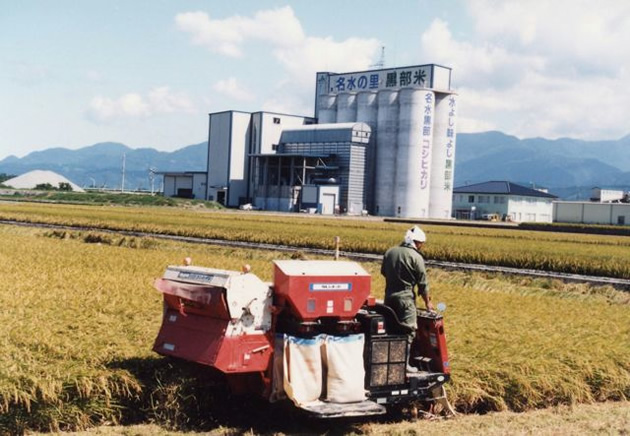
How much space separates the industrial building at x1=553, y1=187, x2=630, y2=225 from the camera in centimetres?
8931

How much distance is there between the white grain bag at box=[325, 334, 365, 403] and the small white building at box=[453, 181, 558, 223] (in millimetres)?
94980

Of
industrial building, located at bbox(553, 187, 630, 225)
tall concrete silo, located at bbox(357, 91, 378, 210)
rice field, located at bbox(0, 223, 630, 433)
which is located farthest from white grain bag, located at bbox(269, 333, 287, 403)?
industrial building, located at bbox(553, 187, 630, 225)

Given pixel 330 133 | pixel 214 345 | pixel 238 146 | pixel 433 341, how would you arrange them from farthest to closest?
pixel 238 146
pixel 330 133
pixel 433 341
pixel 214 345

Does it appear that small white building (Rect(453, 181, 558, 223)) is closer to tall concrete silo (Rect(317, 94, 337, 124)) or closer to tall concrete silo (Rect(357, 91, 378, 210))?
tall concrete silo (Rect(357, 91, 378, 210))

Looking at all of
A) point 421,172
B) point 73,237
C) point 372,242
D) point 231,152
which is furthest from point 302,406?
point 231,152

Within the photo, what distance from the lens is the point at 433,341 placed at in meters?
9.45

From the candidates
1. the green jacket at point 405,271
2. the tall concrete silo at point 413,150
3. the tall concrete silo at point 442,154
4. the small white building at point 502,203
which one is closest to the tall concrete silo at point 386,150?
the tall concrete silo at point 413,150

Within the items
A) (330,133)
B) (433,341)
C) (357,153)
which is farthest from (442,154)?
(433,341)

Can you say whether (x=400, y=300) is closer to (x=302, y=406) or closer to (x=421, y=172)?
(x=302, y=406)

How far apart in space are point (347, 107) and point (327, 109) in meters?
4.45

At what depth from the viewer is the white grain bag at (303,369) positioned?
323 inches

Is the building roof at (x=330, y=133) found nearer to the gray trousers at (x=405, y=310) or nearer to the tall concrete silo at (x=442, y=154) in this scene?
the tall concrete silo at (x=442, y=154)

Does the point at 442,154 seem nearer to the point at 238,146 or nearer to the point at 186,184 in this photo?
the point at 238,146

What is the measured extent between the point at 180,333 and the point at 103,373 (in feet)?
3.22
